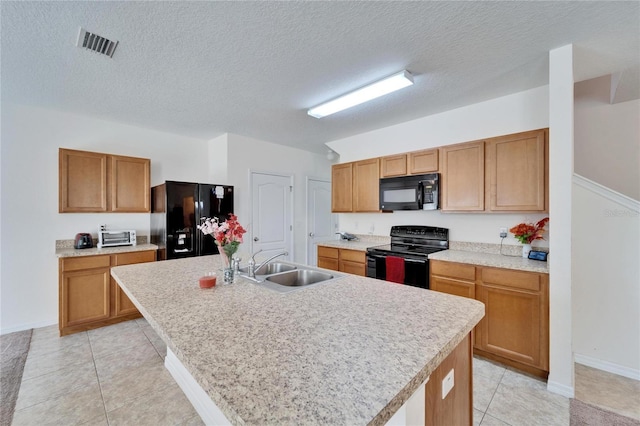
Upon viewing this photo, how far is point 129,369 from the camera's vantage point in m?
2.29

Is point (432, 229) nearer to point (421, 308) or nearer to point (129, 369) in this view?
point (421, 308)

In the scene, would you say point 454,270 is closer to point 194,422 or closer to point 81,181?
point 194,422

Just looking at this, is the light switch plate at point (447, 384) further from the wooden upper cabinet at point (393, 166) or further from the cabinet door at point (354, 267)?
the wooden upper cabinet at point (393, 166)

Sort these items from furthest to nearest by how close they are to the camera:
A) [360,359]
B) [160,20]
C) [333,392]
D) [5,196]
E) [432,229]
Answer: [432,229]
[5,196]
[160,20]
[360,359]
[333,392]

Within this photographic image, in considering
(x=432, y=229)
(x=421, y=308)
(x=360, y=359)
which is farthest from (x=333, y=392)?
(x=432, y=229)

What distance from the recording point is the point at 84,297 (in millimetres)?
2969

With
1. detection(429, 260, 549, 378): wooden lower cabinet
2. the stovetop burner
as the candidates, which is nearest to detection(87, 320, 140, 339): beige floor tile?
the stovetop burner

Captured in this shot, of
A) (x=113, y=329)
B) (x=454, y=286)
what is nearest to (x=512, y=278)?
(x=454, y=286)

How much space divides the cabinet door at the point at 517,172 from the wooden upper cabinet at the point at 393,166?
35.9 inches

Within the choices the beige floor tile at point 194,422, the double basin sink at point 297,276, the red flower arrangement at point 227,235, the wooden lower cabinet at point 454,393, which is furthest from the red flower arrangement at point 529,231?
the beige floor tile at point 194,422

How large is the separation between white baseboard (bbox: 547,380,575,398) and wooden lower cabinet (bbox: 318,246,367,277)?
1.83 metres

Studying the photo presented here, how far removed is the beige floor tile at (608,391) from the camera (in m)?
1.84

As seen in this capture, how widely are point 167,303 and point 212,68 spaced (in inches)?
74.2

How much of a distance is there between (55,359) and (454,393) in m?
3.28
